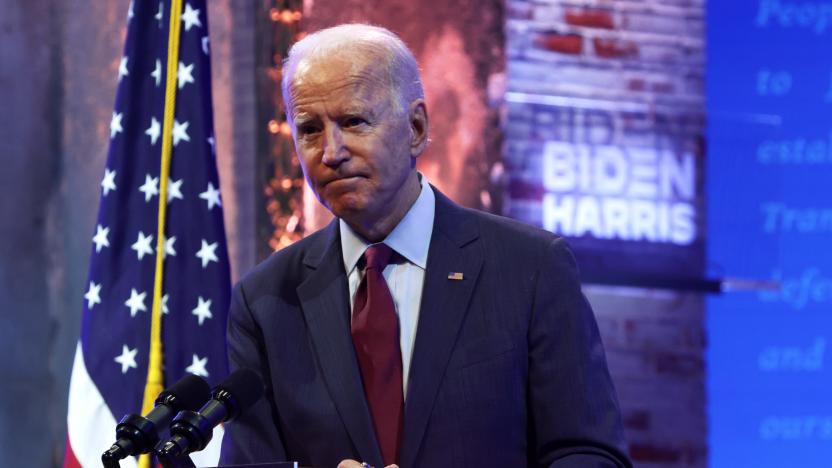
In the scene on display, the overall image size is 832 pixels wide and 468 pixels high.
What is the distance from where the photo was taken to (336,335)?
73.9 inches

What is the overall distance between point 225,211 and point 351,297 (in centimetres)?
187

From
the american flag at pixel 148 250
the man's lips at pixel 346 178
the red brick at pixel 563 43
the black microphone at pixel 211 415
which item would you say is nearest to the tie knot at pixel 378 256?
the man's lips at pixel 346 178

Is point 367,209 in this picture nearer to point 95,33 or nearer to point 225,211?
point 225,211

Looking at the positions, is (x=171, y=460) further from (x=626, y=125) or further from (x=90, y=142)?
(x=626, y=125)

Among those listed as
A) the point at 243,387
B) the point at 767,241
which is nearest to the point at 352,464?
the point at 243,387

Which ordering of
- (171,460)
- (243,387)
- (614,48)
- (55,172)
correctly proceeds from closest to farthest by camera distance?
(171,460) → (243,387) → (55,172) → (614,48)

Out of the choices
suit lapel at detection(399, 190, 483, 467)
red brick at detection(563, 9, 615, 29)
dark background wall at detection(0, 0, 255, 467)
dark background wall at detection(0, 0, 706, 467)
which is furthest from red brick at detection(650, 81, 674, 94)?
suit lapel at detection(399, 190, 483, 467)

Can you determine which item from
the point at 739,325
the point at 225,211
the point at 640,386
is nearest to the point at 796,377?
the point at 739,325

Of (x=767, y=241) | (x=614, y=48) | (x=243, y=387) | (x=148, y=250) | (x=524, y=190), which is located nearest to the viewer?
(x=243, y=387)

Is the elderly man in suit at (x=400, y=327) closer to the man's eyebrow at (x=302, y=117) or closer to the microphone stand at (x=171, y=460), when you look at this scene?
the man's eyebrow at (x=302, y=117)

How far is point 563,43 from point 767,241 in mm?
1034

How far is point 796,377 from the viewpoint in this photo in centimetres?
417

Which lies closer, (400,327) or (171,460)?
(171,460)

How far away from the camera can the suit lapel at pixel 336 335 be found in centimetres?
179
